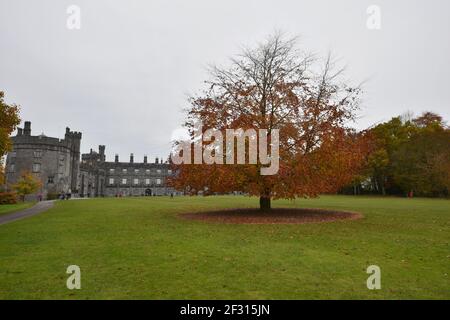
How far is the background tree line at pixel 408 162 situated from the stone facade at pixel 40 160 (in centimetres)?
5650

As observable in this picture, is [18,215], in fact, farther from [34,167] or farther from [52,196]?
[34,167]

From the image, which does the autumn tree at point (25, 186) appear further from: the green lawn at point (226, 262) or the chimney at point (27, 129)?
the green lawn at point (226, 262)

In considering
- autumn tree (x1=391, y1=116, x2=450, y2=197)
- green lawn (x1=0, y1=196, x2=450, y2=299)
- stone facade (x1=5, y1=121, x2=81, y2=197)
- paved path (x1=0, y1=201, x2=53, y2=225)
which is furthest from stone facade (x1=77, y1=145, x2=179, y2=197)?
green lawn (x1=0, y1=196, x2=450, y2=299)

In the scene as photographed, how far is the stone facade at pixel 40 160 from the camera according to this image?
72062mm

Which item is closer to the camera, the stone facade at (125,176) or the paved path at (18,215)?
the paved path at (18,215)

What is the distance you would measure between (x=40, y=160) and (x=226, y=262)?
72.4 metres

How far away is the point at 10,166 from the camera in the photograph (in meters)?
72.4

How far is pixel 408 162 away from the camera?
217 ft

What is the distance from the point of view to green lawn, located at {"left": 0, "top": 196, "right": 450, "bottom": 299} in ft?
24.5

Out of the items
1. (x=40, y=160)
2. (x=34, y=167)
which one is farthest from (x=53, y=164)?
(x=34, y=167)

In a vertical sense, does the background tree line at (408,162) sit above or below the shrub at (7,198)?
above

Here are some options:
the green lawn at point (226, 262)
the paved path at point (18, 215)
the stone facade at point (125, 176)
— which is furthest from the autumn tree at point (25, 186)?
the green lawn at point (226, 262)

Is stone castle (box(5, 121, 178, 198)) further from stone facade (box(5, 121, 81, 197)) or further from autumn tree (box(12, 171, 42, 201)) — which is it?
autumn tree (box(12, 171, 42, 201))
